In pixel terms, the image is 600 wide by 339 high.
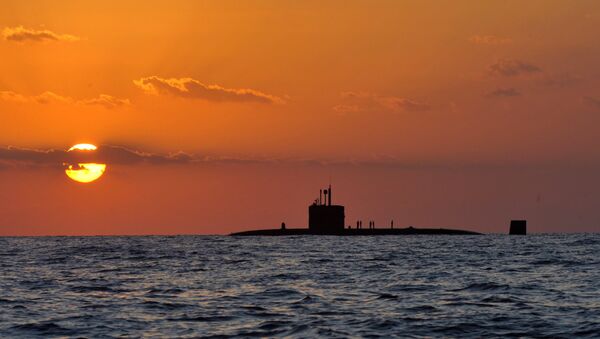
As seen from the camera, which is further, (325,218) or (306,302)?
(325,218)

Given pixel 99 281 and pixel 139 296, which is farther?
pixel 99 281

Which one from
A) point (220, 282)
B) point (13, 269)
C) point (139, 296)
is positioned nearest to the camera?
point (139, 296)

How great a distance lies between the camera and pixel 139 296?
135 feet

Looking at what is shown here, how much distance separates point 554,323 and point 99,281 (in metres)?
27.6

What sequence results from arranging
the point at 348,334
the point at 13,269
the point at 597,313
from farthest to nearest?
the point at 13,269 → the point at 597,313 → the point at 348,334

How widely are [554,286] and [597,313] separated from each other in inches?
448

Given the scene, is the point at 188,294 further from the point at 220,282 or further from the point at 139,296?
the point at 220,282

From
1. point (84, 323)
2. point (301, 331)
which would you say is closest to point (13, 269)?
point (84, 323)

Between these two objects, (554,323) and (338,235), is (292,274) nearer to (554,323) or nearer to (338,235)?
(554,323)

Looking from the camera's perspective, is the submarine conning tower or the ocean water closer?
the ocean water

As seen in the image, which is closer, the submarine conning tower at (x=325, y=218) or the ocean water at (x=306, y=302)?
the ocean water at (x=306, y=302)

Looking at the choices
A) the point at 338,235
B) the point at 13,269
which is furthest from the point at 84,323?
the point at 338,235

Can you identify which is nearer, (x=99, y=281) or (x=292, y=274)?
(x=99, y=281)

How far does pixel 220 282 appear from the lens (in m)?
48.9
